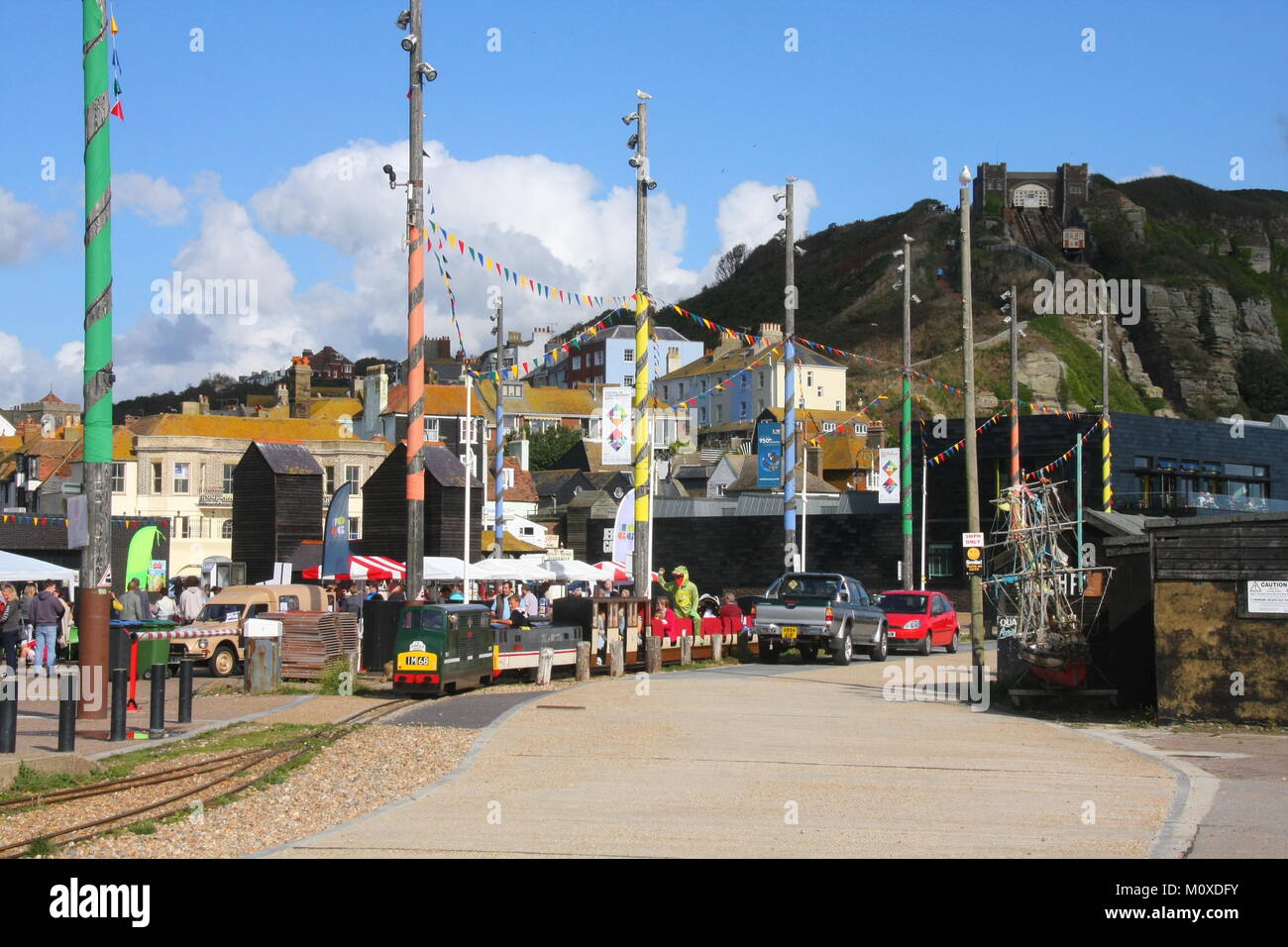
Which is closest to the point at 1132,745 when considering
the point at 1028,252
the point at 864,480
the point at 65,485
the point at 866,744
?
the point at 866,744

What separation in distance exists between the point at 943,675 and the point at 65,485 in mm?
18712

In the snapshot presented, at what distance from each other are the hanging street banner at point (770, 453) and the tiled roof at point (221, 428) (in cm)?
3813

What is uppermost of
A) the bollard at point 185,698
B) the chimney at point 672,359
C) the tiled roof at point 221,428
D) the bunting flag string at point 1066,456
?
the chimney at point 672,359

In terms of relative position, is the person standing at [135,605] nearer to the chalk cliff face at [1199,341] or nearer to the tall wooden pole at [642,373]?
the tall wooden pole at [642,373]

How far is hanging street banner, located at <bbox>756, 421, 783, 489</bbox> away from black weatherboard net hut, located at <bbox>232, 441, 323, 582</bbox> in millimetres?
20461

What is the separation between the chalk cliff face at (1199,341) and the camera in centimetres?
13700

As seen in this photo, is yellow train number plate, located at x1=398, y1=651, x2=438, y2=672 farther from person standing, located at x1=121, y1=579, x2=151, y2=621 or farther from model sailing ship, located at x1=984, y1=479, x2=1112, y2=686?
model sailing ship, located at x1=984, y1=479, x2=1112, y2=686

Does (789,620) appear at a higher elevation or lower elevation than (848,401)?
lower

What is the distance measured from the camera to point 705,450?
115 meters

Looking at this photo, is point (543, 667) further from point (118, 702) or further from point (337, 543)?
point (337, 543)

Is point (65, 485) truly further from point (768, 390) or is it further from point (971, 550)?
point (768, 390)

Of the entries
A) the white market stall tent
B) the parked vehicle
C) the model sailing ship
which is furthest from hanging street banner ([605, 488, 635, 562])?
the white market stall tent

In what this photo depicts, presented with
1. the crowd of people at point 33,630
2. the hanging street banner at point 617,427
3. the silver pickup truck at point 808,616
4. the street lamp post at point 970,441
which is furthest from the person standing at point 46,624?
the street lamp post at point 970,441

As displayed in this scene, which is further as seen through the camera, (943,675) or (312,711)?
(943,675)
